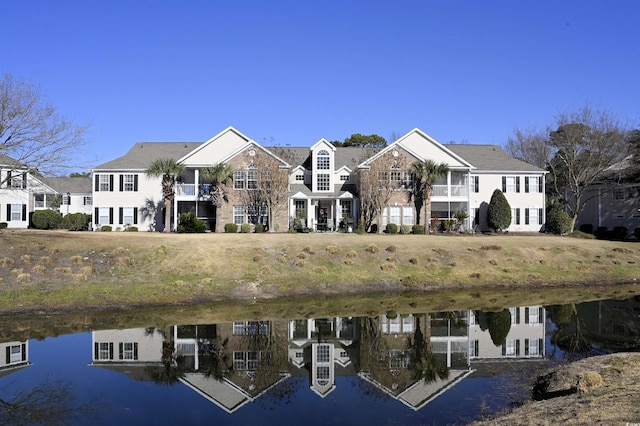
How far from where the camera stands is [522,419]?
1011 cm

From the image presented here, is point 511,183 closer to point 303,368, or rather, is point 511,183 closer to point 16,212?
point 303,368

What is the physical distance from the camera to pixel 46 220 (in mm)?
52562

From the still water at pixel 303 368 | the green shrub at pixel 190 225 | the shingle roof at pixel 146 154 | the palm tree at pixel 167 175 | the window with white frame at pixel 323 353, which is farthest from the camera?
the shingle roof at pixel 146 154

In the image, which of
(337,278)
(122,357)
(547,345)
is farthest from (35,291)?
(547,345)

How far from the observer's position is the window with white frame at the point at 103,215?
162 feet

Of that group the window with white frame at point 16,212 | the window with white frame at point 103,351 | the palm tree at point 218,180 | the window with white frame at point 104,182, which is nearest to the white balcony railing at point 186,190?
the palm tree at point 218,180

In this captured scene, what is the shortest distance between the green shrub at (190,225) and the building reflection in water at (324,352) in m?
22.6

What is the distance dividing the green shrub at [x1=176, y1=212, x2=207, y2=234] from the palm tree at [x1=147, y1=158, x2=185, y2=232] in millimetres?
2095

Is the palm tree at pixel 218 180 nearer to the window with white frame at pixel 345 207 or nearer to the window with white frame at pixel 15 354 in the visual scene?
the window with white frame at pixel 345 207

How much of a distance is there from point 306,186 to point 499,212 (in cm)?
1796

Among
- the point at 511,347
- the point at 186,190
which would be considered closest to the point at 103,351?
the point at 511,347

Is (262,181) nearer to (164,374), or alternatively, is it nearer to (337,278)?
(337,278)

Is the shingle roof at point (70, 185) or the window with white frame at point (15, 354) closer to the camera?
the window with white frame at point (15, 354)

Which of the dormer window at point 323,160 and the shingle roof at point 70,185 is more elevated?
the dormer window at point 323,160
